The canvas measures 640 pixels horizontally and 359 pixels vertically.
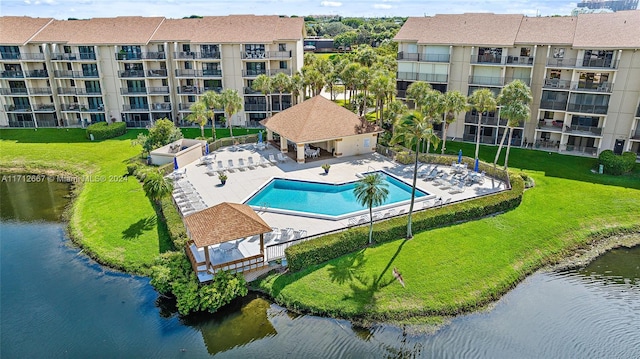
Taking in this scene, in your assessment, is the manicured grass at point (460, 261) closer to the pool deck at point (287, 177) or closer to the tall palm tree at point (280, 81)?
the pool deck at point (287, 177)

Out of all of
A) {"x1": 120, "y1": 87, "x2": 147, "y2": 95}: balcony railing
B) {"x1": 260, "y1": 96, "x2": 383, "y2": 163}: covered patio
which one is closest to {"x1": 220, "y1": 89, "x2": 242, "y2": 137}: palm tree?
{"x1": 260, "y1": 96, "x2": 383, "y2": 163}: covered patio

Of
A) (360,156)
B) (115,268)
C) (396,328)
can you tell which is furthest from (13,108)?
(396,328)

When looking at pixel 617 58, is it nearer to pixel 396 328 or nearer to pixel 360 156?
pixel 360 156

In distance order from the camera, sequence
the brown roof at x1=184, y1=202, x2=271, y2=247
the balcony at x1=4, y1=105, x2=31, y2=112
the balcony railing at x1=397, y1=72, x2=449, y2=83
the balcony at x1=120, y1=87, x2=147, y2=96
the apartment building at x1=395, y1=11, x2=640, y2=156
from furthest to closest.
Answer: the balcony at x1=4, y1=105, x2=31, y2=112, the balcony at x1=120, y1=87, x2=147, y2=96, the balcony railing at x1=397, y1=72, x2=449, y2=83, the apartment building at x1=395, y1=11, x2=640, y2=156, the brown roof at x1=184, y1=202, x2=271, y2=247

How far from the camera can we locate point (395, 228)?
29.5m

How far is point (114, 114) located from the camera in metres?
59.0

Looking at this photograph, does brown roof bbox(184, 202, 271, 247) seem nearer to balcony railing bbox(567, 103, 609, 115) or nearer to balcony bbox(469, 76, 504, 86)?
balcony bbox(469, 76, 504, 86)

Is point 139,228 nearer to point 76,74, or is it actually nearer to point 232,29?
point 232,29

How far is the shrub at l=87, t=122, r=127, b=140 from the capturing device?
53281mm

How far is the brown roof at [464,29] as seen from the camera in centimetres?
4853

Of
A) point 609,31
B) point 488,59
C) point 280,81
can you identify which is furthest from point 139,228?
point 609,31

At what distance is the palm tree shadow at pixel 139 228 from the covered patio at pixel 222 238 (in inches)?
258

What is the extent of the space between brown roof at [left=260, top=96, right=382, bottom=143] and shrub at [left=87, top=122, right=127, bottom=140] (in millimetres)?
20922

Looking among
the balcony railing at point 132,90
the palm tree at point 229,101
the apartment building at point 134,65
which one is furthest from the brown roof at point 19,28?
the palm tree at point 229,101
